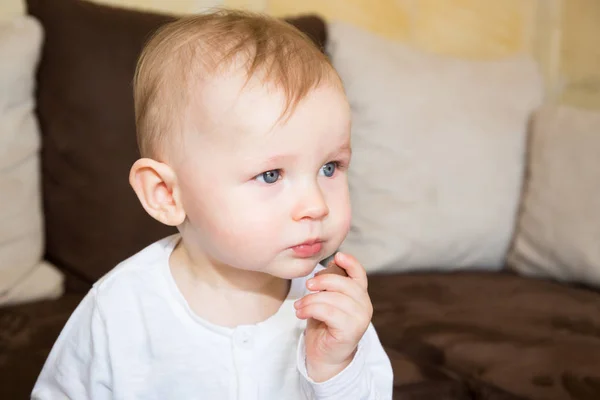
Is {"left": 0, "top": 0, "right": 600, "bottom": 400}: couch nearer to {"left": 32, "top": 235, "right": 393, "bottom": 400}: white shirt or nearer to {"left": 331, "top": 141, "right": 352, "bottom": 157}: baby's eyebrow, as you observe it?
{"left": 32, "top": 235, "right": 393, "bottom": 400}: white shirt

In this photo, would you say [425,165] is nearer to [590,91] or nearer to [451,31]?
[451,31]

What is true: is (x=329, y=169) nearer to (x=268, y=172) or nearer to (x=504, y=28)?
(x=268, y=172)

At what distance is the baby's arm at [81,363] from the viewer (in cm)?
95

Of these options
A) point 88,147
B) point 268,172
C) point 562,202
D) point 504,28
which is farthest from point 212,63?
point 504,28

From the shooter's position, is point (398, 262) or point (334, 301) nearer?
point (334, 301)

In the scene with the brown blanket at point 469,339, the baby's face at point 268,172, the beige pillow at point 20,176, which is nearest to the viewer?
the baby's face at point 268,172

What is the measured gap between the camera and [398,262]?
1830 mm

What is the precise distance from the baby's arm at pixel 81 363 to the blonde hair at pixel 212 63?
0.25 meters

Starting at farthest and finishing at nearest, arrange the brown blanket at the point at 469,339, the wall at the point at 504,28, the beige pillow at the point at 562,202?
the wall at the point at 504,28
the beige pillow at the point at 562,202
the brown blanket at the point at 469,339

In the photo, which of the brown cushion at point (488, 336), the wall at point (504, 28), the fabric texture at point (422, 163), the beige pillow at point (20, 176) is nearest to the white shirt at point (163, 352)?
the brown cushion at point (488, 336)

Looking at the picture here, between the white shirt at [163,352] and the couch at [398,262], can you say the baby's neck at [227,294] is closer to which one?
the white shirt at [163,352]

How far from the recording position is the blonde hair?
0.85 m

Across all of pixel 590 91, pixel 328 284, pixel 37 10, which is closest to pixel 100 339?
pixel 328 284

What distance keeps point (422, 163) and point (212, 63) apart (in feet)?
3.61
